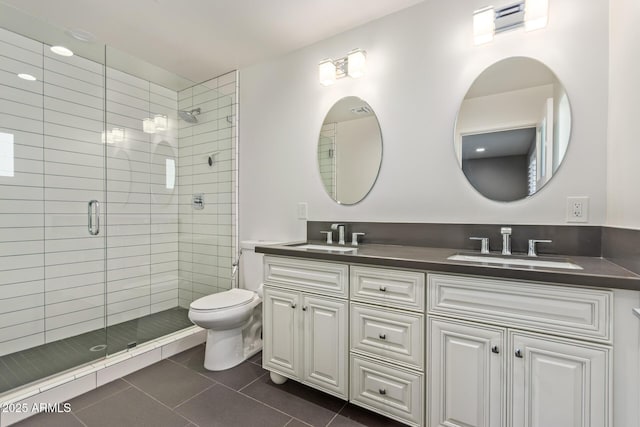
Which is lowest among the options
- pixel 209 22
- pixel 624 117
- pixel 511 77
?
pixel 624 117

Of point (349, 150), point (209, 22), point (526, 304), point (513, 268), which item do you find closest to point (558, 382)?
point (526, 304)

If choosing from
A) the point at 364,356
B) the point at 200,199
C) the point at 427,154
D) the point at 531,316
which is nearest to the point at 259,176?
the point at 200,199

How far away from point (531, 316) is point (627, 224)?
54 cm

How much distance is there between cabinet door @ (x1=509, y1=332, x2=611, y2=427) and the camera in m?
0.99

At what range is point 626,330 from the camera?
96 cm

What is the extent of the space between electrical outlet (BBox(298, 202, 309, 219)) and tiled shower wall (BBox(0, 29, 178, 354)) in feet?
4.38

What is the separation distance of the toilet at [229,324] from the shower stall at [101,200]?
543mm

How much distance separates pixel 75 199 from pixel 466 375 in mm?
2877

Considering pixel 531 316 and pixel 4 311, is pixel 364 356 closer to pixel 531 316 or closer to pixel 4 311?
pixel 531 316

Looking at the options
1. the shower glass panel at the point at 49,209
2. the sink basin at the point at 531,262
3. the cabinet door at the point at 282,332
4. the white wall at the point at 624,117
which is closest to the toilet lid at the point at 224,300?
the cabinet door at the point at 282,332

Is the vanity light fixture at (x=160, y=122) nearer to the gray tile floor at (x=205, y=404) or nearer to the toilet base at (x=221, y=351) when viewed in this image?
the toilet base at (x=221, y=351)

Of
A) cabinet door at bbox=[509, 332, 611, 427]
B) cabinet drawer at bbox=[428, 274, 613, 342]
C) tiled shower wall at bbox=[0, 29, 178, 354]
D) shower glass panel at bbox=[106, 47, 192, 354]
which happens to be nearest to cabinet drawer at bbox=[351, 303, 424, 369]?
cabinet drawer at bbox=[428, 274, 613, 342]

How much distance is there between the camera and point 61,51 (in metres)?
2.17

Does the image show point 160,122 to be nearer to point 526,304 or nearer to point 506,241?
point 506,241
